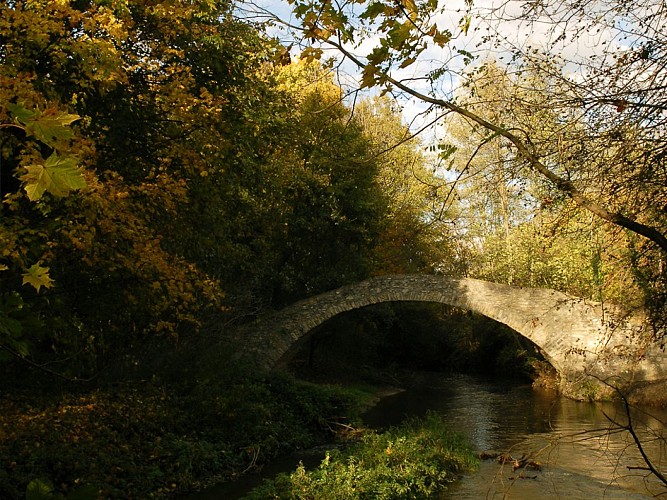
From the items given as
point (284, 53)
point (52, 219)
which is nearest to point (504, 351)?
point (52, 219)

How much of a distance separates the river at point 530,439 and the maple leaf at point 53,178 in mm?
2360

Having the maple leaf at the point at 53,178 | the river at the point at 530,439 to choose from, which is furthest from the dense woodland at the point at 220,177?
the river at the point at 530,439

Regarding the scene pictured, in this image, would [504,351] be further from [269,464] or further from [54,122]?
[54,122]

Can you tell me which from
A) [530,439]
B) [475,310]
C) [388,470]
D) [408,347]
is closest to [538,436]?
[530,439]

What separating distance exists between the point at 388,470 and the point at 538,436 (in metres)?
4.85

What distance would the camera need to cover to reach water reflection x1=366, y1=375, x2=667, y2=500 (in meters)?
6.80

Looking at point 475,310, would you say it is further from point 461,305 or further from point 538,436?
point 538,436

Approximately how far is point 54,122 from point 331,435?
37.8 ft

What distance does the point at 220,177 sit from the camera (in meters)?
10.2

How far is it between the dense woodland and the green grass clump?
1.92 metres

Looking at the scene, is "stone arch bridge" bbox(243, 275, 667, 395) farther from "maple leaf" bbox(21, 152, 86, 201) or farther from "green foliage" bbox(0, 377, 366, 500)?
"maple leaf" bbox(21, 152, 86, 201)

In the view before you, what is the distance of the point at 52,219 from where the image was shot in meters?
6.71

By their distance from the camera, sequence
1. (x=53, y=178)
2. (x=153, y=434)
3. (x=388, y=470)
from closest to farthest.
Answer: (x=53, y=178) → (x=388, y=470) → (x=153, y=434)

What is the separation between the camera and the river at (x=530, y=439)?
731 centimetres
